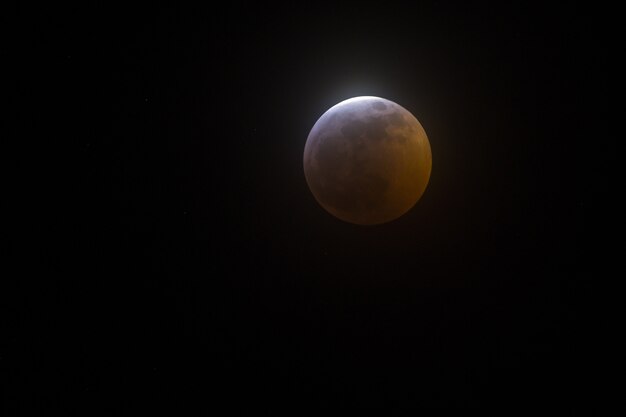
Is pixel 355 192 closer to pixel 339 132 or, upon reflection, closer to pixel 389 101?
pixel 339 132

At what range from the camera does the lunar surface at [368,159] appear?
4082 millimetres

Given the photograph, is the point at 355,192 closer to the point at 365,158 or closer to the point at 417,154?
the point at 365,158

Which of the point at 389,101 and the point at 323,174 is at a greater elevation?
the point at 389,101

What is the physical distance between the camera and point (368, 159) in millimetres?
4059

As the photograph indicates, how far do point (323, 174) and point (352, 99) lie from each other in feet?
2.69

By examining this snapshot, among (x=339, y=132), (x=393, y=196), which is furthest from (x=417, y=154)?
(x=339, y=132)

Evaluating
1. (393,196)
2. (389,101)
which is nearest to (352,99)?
(389,101)

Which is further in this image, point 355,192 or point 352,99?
point 352,99

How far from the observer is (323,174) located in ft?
14.0

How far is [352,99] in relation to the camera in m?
4.48

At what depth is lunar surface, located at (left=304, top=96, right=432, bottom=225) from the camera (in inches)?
161

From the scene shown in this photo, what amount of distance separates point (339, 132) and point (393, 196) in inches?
29.7

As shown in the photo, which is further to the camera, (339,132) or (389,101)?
(389,101)

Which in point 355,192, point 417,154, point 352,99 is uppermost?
point 352,99
